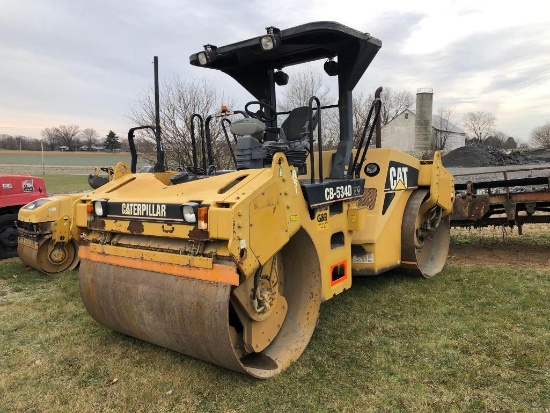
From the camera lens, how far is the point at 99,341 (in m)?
3.98

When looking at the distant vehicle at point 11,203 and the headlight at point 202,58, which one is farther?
the distant vehicle at point 11,203

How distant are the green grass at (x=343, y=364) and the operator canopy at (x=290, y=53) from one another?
2.28 metres

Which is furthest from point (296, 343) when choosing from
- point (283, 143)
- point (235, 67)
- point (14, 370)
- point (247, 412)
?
point (235, 67)

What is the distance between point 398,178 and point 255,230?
265cm

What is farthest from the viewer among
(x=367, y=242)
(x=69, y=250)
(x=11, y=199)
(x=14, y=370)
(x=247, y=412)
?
(x=11, y=199)

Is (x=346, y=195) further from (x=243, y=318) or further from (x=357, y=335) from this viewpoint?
(x=243, y=318)

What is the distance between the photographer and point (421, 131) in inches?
2042

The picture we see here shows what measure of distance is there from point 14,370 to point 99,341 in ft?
2.11

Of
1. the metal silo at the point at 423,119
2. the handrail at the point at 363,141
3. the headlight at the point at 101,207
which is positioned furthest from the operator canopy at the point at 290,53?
the metal silo at the point at 423,119

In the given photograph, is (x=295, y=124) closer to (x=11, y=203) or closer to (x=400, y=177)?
(x=400, y=177)

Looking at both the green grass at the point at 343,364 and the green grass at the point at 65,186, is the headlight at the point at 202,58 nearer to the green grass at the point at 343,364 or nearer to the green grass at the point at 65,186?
the green grass at the point at 343,364

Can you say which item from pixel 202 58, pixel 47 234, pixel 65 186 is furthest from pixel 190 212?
pixel 65 186

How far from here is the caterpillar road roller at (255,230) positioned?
9.63 ft

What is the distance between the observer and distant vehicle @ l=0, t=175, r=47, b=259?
7473mm
